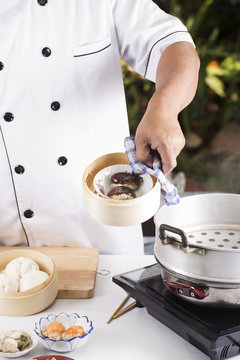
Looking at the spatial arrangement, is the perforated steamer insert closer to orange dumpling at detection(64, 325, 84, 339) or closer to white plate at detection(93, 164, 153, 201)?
white plate at detection(93, 164, 153, 201)

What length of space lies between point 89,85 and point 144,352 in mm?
979

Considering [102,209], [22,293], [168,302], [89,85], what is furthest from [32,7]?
[168,302]

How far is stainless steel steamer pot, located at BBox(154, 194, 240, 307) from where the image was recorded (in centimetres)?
132

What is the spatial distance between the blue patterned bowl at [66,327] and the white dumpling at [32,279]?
0.12 meters

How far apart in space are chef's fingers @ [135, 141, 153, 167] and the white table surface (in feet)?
1.49

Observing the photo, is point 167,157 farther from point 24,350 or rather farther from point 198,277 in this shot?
point 24,350

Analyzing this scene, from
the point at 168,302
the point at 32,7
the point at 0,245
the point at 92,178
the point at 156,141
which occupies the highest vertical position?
the point at 32,7

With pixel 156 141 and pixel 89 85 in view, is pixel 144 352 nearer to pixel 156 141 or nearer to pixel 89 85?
pixel 156 141

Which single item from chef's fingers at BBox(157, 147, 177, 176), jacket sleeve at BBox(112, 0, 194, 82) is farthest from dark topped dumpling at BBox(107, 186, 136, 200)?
jacket sleeve at BBox(112, 0, 194, 82)

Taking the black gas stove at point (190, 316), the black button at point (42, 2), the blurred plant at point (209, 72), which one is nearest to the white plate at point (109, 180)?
the black gas stove at point (190, 316)

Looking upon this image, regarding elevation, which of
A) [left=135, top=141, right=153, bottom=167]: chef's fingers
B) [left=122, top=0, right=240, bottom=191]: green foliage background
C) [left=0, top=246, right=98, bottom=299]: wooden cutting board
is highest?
[left=135, top=141, right=153, bottom=167]: chef's fingers

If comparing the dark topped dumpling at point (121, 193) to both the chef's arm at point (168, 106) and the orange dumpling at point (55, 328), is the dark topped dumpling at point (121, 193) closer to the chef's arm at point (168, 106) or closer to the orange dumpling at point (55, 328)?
the chef's arm at point (168, 106)

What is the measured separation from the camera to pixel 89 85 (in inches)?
76.8

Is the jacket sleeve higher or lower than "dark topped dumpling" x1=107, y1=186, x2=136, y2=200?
higher
